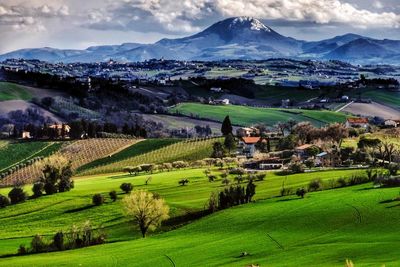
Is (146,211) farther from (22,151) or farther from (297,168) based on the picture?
(22,151)

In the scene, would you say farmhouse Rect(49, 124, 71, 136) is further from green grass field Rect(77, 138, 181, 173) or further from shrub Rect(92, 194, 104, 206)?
shrub Rect(92, 194, 104, 206)

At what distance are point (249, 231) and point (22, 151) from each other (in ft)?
304

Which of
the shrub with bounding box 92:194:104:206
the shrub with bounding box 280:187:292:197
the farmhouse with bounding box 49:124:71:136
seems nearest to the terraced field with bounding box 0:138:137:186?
the farmhouse with bounding box 49:124:71:136

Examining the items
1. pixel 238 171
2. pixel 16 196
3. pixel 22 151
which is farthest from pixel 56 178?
pixel 22 151

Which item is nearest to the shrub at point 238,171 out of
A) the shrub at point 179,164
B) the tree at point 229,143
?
the shrub at point 179,164

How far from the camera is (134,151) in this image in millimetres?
147125

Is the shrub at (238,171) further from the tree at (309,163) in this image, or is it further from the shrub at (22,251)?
the shrub at (22,251)

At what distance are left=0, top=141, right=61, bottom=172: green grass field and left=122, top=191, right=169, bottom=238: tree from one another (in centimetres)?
6796

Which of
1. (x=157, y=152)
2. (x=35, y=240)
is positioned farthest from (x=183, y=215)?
(x=157, y=152)

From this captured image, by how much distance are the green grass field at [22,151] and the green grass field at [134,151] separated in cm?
1215

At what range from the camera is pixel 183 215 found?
80125 mm

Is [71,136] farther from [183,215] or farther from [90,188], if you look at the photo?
[183,215]

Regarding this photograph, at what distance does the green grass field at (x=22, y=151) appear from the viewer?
464ft

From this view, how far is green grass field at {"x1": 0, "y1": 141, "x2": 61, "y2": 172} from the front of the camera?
141 meters
